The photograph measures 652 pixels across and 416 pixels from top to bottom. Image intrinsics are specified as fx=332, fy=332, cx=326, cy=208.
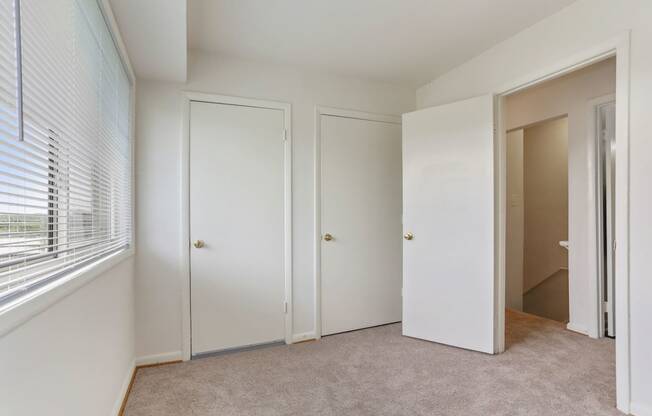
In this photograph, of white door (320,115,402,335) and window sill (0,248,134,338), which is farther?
white door (320,115,402,335)

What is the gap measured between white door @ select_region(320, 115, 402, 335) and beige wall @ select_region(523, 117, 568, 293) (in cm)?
237

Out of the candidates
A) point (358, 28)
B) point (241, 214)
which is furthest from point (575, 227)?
point (241, 214)


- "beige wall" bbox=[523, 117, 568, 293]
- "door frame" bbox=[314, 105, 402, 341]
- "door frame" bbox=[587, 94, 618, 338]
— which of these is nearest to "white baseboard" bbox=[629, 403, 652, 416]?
"door frame" bbox=[587, 94, 618, 338]

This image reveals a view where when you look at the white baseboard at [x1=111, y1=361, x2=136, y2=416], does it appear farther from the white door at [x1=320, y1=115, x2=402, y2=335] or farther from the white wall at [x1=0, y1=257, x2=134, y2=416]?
the white door at [x1=320, y1=115, x2=402, y2=335]

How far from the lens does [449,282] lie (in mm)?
2734

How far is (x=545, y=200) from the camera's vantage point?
440 centimetres

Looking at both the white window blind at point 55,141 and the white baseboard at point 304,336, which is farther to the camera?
the white baseboard at point 304,336

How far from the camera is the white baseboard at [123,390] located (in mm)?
1782

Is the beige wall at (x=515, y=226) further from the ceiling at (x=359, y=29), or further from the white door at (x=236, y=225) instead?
the white door at (x=236, y=225)

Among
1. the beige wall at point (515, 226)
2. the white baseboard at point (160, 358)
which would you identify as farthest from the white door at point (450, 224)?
the white baseboard at point (160, 358)

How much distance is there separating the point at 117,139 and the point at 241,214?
1.02 meters

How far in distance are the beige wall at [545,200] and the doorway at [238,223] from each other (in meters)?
3.51

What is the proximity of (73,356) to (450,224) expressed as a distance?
8.15ft

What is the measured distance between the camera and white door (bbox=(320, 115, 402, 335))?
9.81 feet
